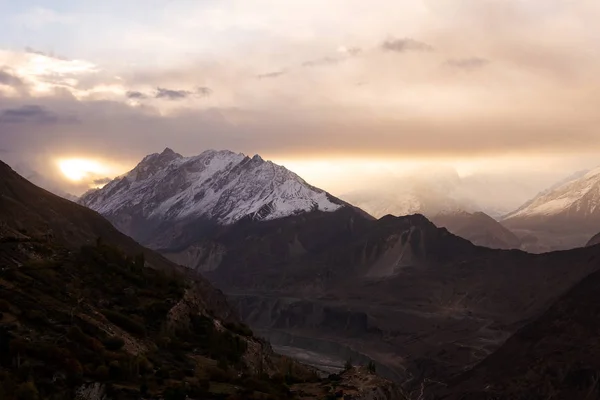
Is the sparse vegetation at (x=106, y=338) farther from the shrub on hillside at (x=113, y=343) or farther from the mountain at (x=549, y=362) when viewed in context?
the mountain at (x=549, y=362)

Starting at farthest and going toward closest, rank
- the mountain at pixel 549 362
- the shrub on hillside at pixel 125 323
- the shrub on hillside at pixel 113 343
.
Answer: the mountain at pixel 549 362, the shrub on hillside at pixel 125 323, the shrub on hillside at pixel 113 343

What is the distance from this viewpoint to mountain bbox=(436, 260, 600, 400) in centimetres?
14462

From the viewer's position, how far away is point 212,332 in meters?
51.6

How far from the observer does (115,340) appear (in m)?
41.0

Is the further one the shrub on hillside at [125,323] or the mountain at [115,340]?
the shrub on hillside at [125,323]

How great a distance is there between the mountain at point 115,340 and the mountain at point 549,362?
99.6 metres

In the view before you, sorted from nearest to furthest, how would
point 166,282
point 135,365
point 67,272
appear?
point 135,365
point 67,272
point 166,282

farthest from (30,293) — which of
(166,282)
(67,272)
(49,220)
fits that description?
(49,220)

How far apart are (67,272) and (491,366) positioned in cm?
13493

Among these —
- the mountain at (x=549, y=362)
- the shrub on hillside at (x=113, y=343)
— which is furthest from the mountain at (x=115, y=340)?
the mountain at (x=549, y=362)

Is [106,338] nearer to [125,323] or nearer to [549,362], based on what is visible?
[125,323]

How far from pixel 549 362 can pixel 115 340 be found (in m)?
132

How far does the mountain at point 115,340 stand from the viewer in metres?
35.6

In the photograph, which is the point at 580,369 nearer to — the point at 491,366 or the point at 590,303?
the point at 491,366
